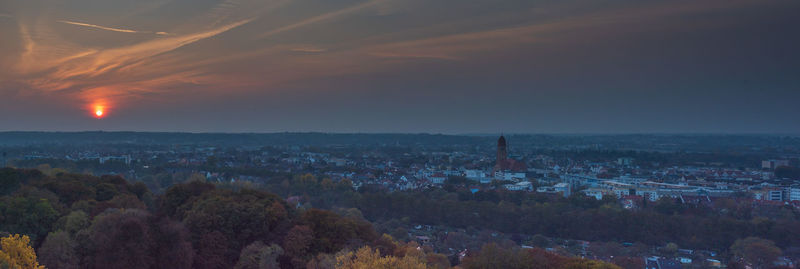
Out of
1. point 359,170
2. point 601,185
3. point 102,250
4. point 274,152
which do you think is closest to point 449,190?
point 601,185

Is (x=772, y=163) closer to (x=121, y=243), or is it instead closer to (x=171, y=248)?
(x=171, y=248)

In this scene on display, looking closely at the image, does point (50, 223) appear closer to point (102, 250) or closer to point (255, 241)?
point (102, 250)

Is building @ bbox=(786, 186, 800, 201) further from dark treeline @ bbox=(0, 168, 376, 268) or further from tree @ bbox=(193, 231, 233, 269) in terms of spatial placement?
tree @ bbox=(193, 231, 233, 269)

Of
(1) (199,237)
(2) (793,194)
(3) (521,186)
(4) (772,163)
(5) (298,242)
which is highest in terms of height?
(4) (772,163)

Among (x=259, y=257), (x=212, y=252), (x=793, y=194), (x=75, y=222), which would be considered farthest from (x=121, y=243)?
(x=793, y=194)

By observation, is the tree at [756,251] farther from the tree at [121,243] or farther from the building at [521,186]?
the building at [521,186]

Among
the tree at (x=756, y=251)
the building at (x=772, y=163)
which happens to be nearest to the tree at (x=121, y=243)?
the tree at (x=756, y=251)
